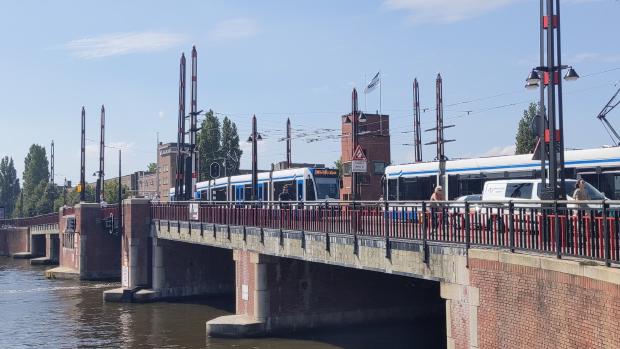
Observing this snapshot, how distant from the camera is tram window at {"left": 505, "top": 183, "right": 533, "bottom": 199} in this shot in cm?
2298

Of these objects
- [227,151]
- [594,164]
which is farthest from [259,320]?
[227,151]

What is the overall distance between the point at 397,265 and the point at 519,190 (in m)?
6.01

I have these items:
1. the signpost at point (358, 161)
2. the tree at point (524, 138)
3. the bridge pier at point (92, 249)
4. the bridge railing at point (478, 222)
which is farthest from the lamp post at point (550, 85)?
the tree at point (524, 138)

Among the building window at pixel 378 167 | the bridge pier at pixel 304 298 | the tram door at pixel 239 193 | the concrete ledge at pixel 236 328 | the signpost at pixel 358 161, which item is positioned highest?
the building window at pixel 378 167

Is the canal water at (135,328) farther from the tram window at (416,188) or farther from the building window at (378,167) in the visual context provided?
the building window at (378,167)

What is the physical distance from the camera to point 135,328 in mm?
33344

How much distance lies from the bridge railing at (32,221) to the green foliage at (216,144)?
19.1m

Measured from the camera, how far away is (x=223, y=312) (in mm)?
37562

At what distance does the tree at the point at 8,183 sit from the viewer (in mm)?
152375

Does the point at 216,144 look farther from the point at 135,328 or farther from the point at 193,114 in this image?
the point at 135,328

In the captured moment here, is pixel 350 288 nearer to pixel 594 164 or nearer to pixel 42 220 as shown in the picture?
pixel 594 164

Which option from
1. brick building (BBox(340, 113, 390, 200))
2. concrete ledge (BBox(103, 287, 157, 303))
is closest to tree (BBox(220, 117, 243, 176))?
brick building (BBox(340, 113, 390, 200))

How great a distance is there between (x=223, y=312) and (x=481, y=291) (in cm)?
2386

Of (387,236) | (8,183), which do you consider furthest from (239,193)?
(8,183)
